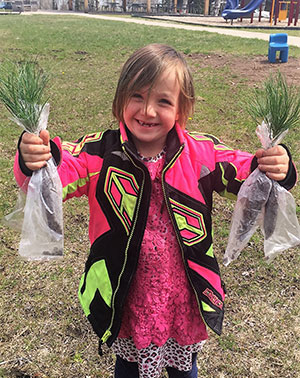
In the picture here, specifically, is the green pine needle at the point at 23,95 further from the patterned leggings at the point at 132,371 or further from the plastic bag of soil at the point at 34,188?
the patterned leggings at the point at 132,371

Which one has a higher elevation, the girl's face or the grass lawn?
the girl's face

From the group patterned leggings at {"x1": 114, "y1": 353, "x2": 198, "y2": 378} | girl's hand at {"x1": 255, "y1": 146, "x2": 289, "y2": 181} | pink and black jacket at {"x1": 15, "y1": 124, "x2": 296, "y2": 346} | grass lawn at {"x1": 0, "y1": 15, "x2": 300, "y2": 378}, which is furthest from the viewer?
grass lawn at {"x1": 0, "y1": 15, "x2": 300, "y2": 378}

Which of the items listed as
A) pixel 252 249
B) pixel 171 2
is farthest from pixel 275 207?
pixel 171 2

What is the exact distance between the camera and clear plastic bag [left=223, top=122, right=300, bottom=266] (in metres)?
1.58

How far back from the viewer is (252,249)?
3.53 m

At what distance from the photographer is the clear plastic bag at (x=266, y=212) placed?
158cm

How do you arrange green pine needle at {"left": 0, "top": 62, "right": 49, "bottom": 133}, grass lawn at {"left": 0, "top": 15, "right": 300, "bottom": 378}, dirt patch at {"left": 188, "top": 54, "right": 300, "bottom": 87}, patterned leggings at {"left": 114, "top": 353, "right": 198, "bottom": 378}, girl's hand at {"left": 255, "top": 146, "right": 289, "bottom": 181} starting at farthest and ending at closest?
dirt patch at {"left": 188, "top": 54, "right": 300, "bottom": 87} → grass lawn at {"left": 0, "top": 15, "right": 300, "bottom": 378} → patterned leggings at {"left": 114, "top": 353, "right": 198, "bottom": 378} → girl's hand at {"left": 255, "top": 146, "right": 289, "bottom": 181} → green pine needle at {"left": 0, "top": 62, "right": 49, "bottom": 133}

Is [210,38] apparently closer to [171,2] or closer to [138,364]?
Answer: [138,364]

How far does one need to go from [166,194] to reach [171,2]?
37849 millimetres

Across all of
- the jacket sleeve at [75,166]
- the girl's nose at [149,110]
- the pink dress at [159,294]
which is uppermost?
the girl's nose at [149,110]

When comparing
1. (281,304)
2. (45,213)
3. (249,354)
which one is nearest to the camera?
(45,213)

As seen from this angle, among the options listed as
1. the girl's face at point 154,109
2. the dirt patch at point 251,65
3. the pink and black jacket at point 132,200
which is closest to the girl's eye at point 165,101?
the girl's face at point 154,109

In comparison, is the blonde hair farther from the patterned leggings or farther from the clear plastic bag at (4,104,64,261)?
the patterned leggings

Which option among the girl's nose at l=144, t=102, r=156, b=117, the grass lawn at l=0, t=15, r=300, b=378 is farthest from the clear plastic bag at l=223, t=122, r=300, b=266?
the grass lawn at l=0, t=15, r=300, b=378
